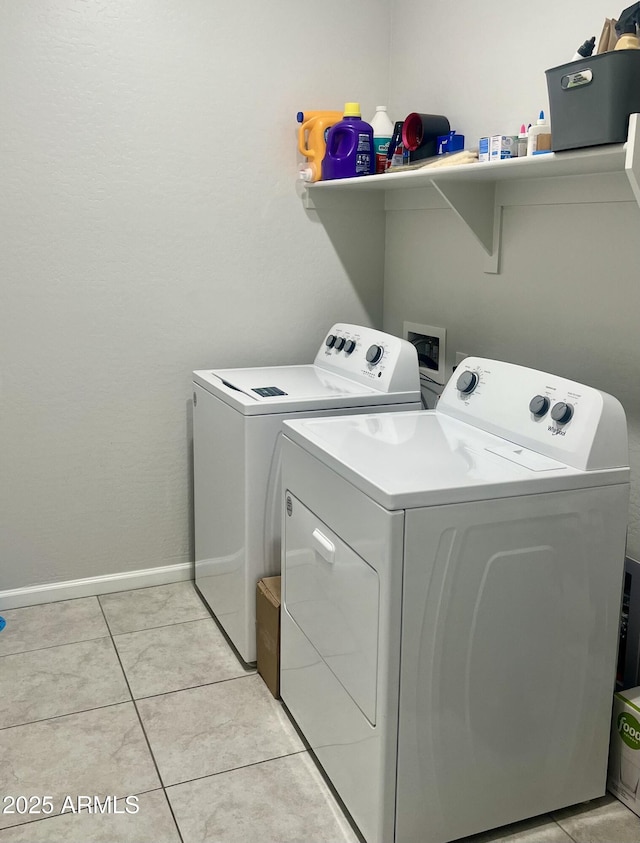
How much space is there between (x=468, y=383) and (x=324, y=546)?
0.58m

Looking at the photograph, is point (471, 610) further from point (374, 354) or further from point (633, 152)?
point (374, 354)

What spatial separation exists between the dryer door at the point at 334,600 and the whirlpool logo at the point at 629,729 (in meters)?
0.61

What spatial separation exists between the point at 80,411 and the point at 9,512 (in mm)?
412

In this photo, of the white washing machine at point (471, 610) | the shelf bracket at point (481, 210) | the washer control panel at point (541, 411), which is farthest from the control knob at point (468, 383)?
the shelf bracket at point (481, 210)

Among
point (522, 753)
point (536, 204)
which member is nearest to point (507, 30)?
point (536, 204)

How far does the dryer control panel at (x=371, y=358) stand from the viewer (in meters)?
2.40

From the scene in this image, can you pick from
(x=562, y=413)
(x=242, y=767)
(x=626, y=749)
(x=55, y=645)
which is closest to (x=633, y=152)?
(x=562, y=413)

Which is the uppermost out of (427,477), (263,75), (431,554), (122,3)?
(122,3)

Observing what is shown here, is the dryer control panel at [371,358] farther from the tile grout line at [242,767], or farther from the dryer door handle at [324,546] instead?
the tile grout line at [242,767]

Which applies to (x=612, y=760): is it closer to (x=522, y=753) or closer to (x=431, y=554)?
(x=522, y=753)

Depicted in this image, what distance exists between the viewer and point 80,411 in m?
2.72

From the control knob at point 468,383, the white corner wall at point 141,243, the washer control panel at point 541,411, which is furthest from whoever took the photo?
the white corner wall at point 141,243

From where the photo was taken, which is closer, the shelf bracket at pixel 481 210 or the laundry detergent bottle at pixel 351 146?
the shelf bracket at pixel 481 210

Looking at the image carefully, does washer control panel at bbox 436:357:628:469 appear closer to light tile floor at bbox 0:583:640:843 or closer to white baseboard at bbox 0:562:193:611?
light tile floor at bbox 0:583:640:843
